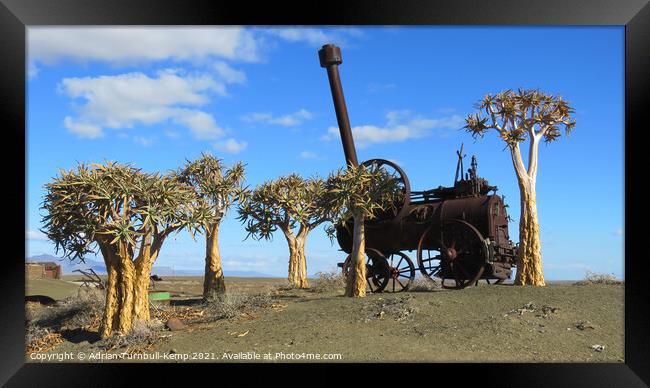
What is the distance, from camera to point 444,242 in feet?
63.4

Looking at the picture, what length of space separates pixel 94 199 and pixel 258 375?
6.55m

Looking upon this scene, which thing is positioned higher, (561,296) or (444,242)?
(444,242)

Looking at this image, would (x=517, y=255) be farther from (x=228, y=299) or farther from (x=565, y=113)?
(x=228, y=299)

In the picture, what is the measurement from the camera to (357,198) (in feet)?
61.8

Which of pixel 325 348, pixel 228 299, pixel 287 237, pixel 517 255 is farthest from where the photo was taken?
pixel 287 237

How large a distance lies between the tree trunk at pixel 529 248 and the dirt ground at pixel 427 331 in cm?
109

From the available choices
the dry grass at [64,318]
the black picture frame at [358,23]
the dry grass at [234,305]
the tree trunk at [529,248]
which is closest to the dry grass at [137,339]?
the dry grass at [64,318]

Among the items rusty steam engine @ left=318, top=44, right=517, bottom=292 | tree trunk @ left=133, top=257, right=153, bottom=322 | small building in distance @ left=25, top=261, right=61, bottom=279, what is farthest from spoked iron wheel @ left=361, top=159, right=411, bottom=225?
small building in distance @ left=25, top=261, right=61, bottom=279

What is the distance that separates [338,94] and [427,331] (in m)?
10.6

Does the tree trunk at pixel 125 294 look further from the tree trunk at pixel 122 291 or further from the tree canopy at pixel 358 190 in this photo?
the tree canopy at pixel 358 190

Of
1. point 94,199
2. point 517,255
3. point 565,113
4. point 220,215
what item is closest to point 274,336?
point 94,199

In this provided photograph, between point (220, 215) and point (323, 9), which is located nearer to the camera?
point (323, 9)

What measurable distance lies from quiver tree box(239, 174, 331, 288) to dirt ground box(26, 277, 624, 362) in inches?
317
